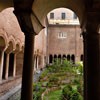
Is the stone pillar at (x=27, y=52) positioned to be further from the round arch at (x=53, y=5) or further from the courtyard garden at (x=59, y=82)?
the courtyard garden at (x=59, y=82)

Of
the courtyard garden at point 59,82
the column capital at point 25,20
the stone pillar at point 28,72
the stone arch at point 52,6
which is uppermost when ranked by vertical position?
the stone arch at point 52,6

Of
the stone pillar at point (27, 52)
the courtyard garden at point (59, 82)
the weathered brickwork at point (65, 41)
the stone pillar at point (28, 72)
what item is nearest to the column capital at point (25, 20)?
the stone pillar at point (27, 52)

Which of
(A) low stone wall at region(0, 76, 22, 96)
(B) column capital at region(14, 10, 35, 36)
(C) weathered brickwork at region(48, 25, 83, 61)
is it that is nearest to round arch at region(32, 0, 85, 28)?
(B) column capital at region(14, 10, 35, 36)

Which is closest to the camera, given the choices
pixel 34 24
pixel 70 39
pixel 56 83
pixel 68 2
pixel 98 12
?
pixel 98 12

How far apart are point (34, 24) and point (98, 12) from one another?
4.28ft

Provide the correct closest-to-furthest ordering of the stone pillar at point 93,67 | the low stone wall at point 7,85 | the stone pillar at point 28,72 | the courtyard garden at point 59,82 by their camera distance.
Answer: the stone pillar at point 93,67, the stone pillar at point 28,72, the low stone wall at point 7,85, the courtyard garden at point 59,82

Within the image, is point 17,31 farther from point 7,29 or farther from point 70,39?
point 70,39

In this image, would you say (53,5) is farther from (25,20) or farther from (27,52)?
(27,52)

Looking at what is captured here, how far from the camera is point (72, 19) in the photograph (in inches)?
1300

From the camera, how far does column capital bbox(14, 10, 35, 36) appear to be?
3.28 meters

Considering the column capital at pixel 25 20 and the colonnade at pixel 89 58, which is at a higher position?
the column capital at pixel 25 20

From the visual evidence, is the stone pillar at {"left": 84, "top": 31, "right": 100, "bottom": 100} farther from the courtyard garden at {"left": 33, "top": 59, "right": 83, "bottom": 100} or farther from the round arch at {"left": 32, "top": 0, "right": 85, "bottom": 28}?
the courtyard garden at {"left": 33, "top": 59, "right": 83, "bottom": 100}

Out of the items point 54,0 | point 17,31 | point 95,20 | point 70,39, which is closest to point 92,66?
point 95,20

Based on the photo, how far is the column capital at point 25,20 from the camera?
328 centimetres
